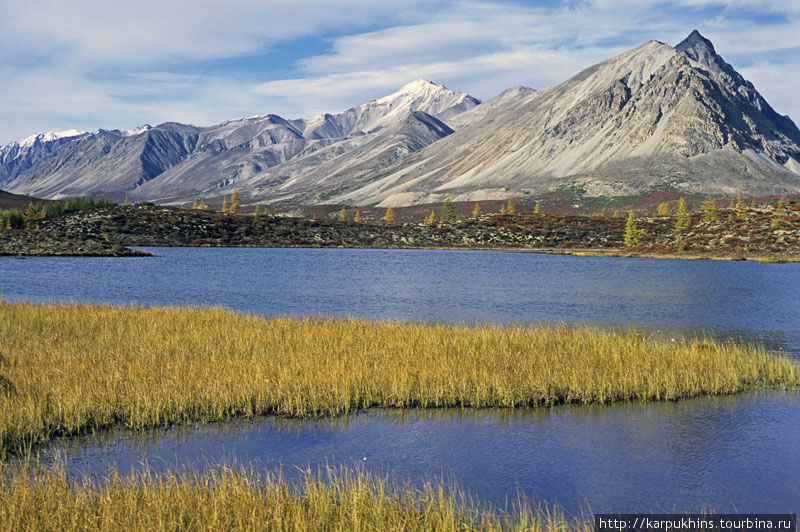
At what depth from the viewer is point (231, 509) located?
9.92 metres

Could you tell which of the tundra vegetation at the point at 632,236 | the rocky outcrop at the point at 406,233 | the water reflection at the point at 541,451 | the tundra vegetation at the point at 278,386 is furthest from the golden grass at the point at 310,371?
the tundra vegetation at the point at 632,236

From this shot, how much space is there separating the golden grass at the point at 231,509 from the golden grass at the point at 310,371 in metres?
4.26

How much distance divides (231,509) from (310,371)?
30.2 feet

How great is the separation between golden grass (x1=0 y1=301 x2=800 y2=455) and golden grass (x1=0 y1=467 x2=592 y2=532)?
426 centimetres

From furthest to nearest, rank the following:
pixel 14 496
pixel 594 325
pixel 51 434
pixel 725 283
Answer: pixel 725 283 < pixel 594 325 < pixel 51 434 < pixel 14 496

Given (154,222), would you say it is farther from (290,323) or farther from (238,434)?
(238,434)

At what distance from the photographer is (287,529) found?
9.27 metres

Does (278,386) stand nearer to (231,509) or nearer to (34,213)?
(231,509)

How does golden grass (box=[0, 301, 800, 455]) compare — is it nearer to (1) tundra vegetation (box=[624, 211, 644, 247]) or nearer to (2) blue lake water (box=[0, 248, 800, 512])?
(2) blue lake water (box=[0, 248, 800, 512])

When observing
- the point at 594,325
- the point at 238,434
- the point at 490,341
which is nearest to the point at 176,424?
the point at 238,434

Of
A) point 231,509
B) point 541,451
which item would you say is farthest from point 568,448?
point 231,509

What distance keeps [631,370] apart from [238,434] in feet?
38.1

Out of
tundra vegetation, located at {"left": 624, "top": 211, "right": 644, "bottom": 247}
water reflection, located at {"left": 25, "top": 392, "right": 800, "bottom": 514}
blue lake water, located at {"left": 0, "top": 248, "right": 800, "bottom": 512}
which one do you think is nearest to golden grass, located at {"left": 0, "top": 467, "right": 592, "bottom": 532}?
water reflection, located at {"left": 25, "top": 392, "right": 800, "bottom": 514}

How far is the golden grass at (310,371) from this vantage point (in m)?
16.3
